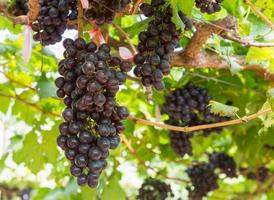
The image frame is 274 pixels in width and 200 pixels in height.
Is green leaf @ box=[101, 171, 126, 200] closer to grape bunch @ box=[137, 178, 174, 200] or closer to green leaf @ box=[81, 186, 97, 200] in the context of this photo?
green leaf @ box=[81, 186, 97, 200]

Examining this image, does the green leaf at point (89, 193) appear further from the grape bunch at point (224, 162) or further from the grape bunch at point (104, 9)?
the grape bunch at point (224, 162)

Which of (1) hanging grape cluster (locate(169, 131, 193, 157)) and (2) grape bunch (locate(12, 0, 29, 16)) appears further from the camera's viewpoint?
(1) hanging grape cluster (locate(169, 131, 193, 157))

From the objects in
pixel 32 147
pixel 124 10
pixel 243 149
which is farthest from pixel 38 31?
pixel 243 149

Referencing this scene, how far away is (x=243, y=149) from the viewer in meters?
2.95

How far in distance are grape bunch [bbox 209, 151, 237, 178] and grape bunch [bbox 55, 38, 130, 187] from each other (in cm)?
205

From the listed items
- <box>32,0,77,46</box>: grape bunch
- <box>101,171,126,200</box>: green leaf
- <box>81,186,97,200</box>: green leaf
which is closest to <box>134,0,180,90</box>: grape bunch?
<box>32,0,77,46</box>: grape bunch

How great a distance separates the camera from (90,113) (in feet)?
4.24

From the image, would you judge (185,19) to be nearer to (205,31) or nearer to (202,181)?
(205,31)

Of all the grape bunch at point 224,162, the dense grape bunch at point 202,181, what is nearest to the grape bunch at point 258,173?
the grape bunch at point 224,162

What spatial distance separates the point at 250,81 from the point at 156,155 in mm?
938

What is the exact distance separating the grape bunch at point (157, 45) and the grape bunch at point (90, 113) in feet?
0.46

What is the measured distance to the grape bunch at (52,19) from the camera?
1.54 metres

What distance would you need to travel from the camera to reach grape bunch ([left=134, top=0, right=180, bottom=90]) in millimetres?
1442

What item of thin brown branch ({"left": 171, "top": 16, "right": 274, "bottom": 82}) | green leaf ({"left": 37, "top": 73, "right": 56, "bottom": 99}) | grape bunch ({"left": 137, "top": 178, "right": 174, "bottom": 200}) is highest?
thin brown branch ({"left": 171, "top": 16, "right": 274, "bottom": 82})
